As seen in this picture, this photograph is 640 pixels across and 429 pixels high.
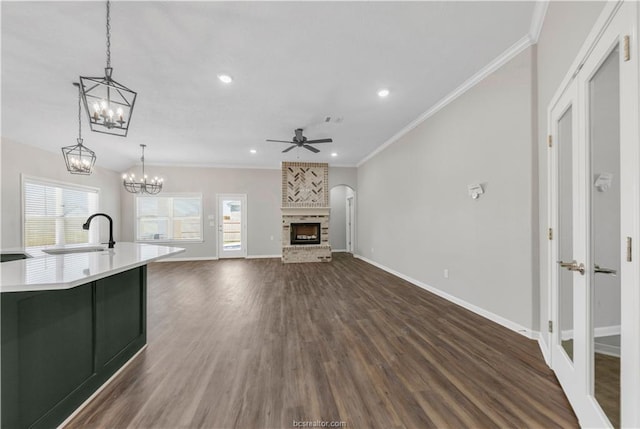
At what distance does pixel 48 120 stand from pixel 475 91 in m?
6.70

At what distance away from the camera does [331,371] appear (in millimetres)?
1992

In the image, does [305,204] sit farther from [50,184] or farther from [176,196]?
[50,184]

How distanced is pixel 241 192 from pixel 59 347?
22.1 feet

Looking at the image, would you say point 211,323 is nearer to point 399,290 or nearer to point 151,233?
point 399,290

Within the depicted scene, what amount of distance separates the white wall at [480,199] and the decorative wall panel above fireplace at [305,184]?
2856 millimetres

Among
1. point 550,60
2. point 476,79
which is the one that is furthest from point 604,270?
point 476,79

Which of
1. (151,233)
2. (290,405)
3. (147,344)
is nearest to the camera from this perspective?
(290,405)

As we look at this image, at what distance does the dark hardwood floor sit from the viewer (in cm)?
154

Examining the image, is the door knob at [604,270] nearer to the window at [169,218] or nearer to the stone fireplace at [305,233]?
the stone fireplace at [305,233]

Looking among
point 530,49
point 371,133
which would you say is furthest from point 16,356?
point 371,133

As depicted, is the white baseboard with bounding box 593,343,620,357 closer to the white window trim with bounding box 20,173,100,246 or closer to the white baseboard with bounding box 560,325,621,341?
the white baseboard with bounding box 560,325,621,341

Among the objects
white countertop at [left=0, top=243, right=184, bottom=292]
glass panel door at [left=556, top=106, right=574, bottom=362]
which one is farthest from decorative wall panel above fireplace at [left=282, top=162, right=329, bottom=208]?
glass panel door at [left=556, top=106, right=574, bottom=362]

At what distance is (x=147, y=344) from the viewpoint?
8.08 ft

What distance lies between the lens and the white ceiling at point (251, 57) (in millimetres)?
2078
